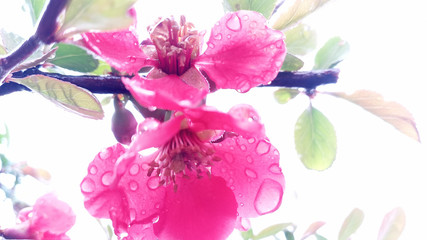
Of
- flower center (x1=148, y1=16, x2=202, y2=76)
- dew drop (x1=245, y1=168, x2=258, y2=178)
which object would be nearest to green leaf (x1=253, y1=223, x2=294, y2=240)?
dew drop (x1=245, y1=168, x2=258, y2=178)

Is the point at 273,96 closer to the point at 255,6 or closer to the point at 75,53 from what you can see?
the point at 255,6

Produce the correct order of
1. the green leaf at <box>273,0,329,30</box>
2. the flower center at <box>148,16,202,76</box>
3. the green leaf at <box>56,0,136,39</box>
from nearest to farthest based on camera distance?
the green leaf at <box>56,0,136,39</box> < the flower center at <box>148,16,202,76</box> < the green leaf at <box>273,0,329,30</box>

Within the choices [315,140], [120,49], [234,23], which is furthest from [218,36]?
[315,140]

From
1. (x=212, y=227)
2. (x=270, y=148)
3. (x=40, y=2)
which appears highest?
(x=40, y=2)

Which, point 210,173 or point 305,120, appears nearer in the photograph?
point 210,173

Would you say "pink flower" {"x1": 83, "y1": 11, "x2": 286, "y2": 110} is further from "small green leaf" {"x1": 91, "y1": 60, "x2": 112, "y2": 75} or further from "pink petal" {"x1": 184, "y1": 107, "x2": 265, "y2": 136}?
"small green leaf" {"x1": 91, "y1": 60, "x2": 112, "y2": 75}

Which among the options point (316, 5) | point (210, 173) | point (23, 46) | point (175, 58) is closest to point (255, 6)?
point (316, 5)

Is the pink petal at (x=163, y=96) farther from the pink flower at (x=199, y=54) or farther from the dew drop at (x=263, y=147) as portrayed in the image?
the dew drop at (x=263, y=147)
